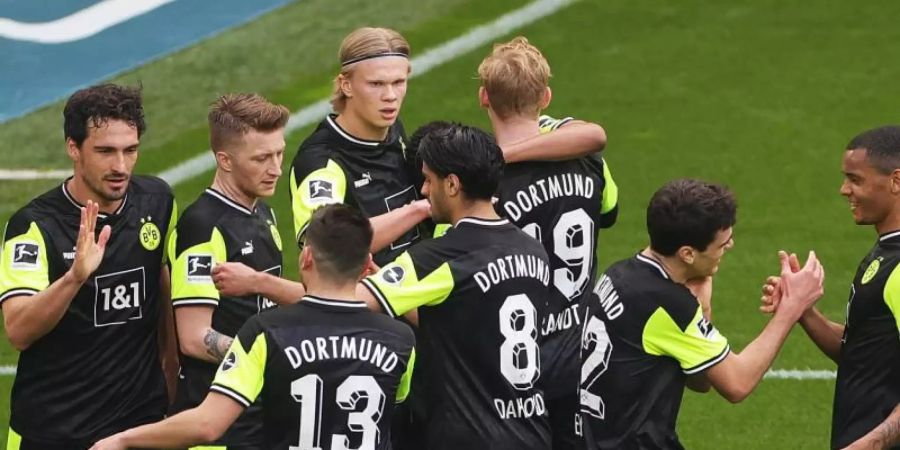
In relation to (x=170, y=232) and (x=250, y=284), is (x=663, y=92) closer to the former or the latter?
(x=170, y=232)

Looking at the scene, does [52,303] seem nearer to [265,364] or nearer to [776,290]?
[265,364]

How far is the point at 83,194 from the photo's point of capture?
7.07 m

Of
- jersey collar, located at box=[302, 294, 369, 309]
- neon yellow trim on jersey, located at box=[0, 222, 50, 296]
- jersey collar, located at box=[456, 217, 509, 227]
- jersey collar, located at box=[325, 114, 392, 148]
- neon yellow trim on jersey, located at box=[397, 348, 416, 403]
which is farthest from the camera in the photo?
jersey collar, located at box=[325, 114, 392, 148]

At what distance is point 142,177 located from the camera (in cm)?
748

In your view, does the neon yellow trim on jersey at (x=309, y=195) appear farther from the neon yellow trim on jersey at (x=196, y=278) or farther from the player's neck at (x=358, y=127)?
the neon yellow trim on jersey at (x=196, y=278)

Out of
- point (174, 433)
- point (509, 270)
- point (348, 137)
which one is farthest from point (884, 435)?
point (174, 433)

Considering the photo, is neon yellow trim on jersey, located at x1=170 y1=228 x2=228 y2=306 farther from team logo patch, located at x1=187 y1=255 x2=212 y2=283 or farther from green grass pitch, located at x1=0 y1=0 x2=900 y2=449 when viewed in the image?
green grass pitch, located at x1=0 y1=0 x2=900 y2=449

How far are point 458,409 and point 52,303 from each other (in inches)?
65.7

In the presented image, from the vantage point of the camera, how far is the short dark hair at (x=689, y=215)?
6539 mm

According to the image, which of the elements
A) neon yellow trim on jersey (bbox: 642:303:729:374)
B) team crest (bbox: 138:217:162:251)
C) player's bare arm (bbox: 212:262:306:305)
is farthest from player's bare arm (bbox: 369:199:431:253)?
neon yellow trim on jersey (bbox: 642:303:729:374)

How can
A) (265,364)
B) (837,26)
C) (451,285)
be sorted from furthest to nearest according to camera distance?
1. (837,26)
2. (451,285)
3. (265,364)

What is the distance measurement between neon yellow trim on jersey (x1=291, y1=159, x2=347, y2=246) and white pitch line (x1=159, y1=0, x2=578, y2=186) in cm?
715

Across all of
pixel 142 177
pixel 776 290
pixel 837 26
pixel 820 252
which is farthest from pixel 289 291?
pixel 837 26

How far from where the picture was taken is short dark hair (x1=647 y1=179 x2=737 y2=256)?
654 cm
